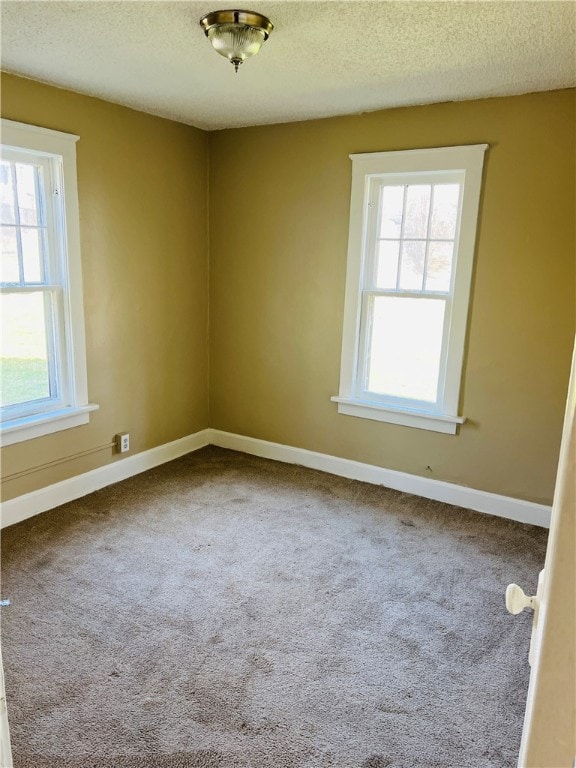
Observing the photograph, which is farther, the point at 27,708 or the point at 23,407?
the point at 23,407

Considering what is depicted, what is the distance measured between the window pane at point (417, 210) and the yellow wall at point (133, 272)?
5.20ft

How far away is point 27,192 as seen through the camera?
119 inches

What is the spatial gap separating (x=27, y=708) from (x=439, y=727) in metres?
1.40

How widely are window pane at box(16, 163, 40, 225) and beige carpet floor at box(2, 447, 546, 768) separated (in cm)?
171

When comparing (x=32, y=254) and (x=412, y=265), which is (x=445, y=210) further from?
(x=32, y=254)

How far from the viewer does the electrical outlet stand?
12.2 ft

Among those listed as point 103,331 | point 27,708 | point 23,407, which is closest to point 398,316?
point 103,331

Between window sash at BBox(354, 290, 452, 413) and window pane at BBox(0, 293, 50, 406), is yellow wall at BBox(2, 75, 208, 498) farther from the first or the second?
window sash at BBox(354, 290, 452, 413)

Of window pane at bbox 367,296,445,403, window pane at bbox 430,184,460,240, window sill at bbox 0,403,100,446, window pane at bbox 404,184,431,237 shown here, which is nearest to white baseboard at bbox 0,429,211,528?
window sill at bbox 0,403,100,446

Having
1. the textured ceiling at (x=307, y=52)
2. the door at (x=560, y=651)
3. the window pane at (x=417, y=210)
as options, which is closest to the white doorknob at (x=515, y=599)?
the door at (x=560, y=651)

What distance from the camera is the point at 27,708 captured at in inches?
72.8

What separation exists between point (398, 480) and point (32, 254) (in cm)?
268

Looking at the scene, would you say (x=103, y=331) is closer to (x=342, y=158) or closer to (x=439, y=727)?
(x=342, y=158)

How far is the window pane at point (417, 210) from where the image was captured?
11.0 feet
